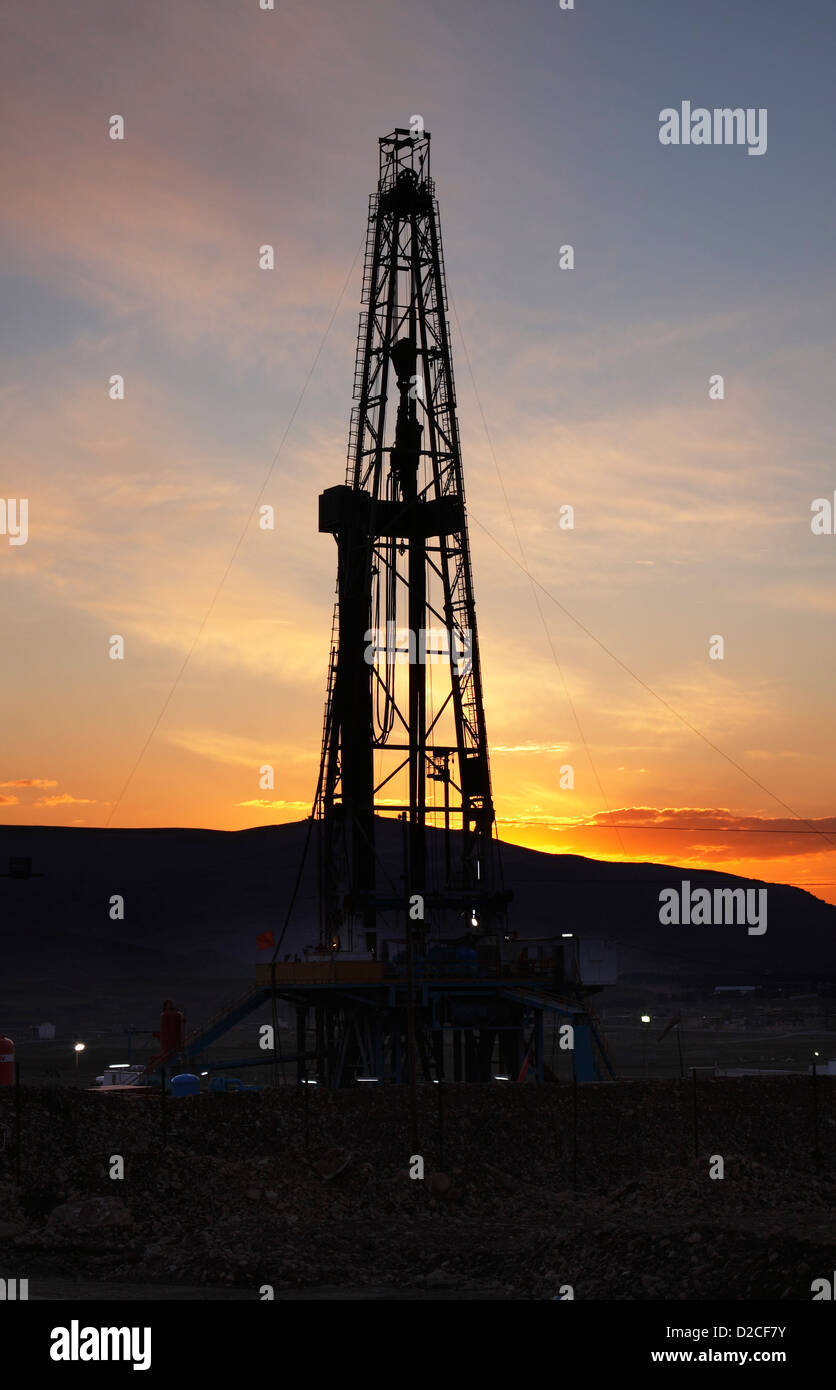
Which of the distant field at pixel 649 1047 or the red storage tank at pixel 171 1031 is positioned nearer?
the red storage tank at pixel 171 1031

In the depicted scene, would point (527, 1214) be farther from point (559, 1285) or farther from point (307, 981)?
point (307, 981)

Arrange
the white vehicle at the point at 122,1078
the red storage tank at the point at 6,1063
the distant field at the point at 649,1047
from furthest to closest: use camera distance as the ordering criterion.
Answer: the distant field at the point at 649,1047 → the white vehicle at the point at 122,1078 → the red storage tank at the point at 6,1063

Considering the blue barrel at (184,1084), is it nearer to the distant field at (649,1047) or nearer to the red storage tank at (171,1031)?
the red storage tank at (171,1031)

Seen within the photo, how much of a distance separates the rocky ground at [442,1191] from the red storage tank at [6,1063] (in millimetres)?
4529

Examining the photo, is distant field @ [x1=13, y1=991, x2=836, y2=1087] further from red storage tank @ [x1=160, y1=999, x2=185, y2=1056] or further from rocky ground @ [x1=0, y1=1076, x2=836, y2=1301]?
rocky ground @ [x1=0, y1=1076, x2=836, y2=1301]

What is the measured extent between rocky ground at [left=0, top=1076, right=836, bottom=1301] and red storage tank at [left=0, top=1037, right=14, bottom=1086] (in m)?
4.53

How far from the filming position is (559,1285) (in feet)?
106

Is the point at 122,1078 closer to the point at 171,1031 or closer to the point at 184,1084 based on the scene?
the point at 171,1031

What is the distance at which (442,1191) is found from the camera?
4175 cm

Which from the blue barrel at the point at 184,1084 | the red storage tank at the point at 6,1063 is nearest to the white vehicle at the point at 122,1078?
the blue barrel at the point at 184,1084

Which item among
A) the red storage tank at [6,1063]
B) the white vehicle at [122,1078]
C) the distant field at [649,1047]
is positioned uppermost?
the red storage tank at [6,1063]

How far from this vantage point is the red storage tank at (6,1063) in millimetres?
48594

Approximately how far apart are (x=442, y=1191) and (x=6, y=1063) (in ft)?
50.7
